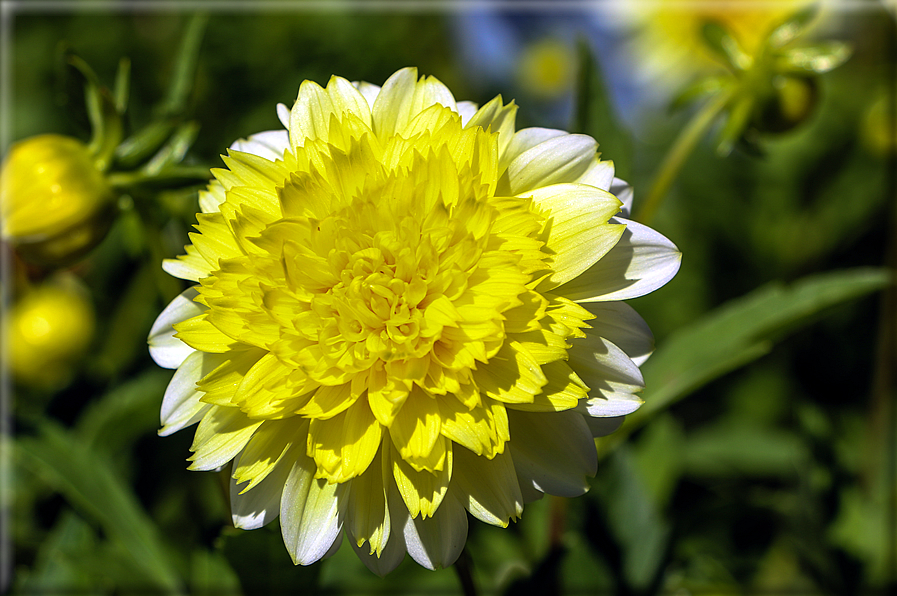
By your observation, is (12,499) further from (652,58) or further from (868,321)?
(652,58)

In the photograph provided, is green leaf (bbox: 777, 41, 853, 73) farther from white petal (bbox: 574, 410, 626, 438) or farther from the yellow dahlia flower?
white petal (bbox: 574, 410, 626, 438)

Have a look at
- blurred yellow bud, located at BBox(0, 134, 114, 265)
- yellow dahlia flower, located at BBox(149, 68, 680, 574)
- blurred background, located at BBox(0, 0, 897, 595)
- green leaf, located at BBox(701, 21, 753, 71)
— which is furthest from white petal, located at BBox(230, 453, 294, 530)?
green leaf, located at BBox(701, 21, 753, 71)

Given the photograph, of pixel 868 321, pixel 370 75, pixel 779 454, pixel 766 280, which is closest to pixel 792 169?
pixel 766 280

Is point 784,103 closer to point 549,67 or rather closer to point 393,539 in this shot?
point 393,539

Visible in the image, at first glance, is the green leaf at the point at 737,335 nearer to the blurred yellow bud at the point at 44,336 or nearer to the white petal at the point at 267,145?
the white petal at the point at 267,145

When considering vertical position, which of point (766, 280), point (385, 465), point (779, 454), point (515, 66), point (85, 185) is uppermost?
point (85, 185)

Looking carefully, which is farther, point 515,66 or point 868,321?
point 515,66

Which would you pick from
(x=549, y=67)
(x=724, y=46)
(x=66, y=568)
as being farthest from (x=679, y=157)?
(x=549, y=67)
